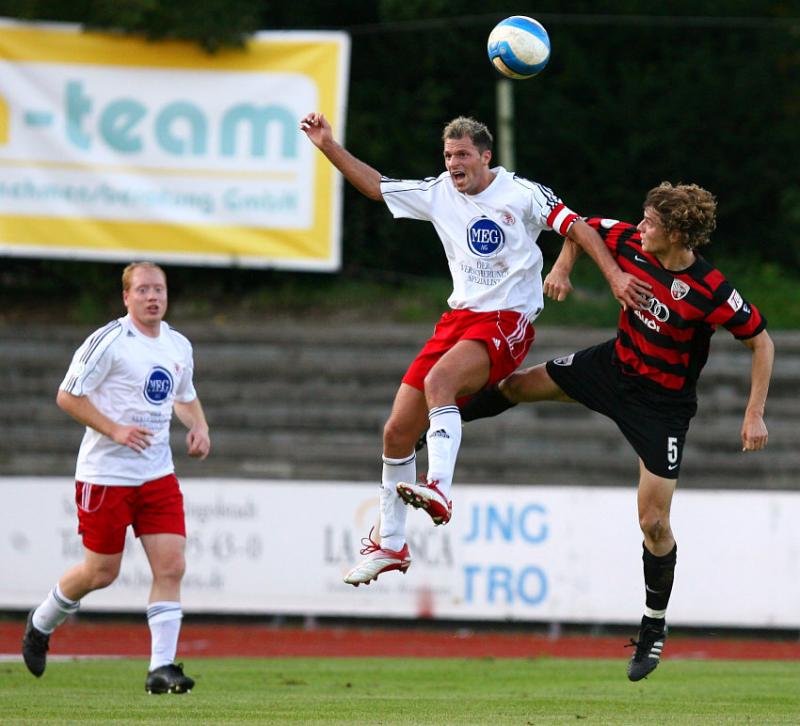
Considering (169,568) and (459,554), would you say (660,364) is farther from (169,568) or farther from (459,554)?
(459,554)

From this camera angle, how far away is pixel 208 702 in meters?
9.07

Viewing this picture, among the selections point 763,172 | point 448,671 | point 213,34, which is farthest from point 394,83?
point 448,671

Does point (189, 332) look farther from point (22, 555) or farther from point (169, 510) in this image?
point (169, 510)

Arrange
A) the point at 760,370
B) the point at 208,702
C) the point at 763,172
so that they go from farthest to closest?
the point at 763,172, the point at 208,702, the point at 760,370

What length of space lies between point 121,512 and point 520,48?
354cm

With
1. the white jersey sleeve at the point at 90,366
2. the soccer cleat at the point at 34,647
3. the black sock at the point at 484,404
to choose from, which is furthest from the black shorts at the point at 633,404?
the soccer cleat at the point at 34,647

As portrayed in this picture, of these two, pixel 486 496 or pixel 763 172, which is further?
pixel 763 172

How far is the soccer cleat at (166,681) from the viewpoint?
9031mm

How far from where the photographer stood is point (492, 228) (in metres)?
8.33

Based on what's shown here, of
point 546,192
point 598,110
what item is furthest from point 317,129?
point 598,110

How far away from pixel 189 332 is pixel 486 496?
5642 mm

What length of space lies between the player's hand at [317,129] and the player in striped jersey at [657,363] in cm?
143

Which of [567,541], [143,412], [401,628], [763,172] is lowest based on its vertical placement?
[401,628]

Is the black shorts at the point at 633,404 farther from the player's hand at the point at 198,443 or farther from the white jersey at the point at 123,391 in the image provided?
the white jersey at the point at 123,391
